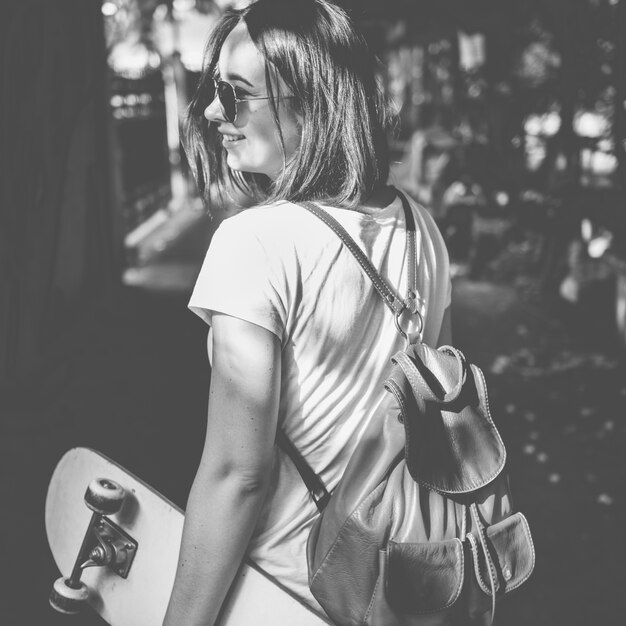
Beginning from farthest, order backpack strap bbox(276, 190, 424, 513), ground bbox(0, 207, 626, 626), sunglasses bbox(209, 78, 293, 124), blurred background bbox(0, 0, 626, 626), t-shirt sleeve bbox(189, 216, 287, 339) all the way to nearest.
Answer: blurred background bbox(0, 0, 626, 626), ground bbox(0, 207, 626, 626), sunglasses bbox(209, 78, 293, 124), backpack strap bbox(276, 190, 424, 513), t-shirt sleeve bbox(189, 216, 287, 339)

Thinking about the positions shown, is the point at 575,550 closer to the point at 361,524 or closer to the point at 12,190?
the point at 361,524

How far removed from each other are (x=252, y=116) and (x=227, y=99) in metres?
0.06

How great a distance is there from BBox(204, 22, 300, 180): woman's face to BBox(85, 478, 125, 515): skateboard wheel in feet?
2.26

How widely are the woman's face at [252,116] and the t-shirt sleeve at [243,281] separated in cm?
24

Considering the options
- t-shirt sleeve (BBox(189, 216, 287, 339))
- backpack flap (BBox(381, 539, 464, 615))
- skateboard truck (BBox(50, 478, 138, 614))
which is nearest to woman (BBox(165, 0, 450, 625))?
t-shirt sleeve (BBox(189, 216, 287, 339))

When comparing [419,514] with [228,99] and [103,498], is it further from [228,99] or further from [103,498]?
[228,99]

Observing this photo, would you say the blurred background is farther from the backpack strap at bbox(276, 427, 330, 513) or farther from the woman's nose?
the backpack strap at bbox(276, 427, 330, 513)

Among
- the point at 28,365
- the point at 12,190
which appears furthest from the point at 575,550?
the point at 12,190

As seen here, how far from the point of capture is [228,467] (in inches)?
48.7

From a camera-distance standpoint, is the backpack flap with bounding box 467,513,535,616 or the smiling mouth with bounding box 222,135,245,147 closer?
the backpack flap with bounding box 467,513,535,616

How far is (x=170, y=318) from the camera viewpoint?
672cm

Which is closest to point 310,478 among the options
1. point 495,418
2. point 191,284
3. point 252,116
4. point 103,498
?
point 103,498

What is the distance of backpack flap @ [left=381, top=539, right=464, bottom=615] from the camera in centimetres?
120

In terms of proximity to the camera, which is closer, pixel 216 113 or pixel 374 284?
pixel 374 284
